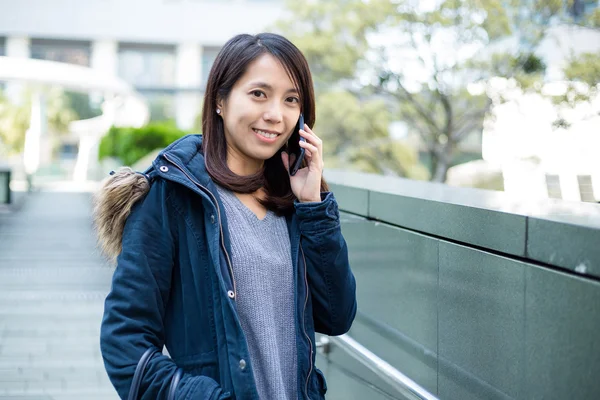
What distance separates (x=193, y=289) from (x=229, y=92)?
54cm

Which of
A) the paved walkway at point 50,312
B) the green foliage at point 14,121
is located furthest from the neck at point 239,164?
the green foliage at point 14,121

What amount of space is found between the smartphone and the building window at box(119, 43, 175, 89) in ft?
144

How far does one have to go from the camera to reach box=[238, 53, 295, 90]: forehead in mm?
2084

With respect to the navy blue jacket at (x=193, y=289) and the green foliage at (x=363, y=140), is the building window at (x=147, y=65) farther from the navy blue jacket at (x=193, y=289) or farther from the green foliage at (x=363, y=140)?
the navy blue jacket at (x=193, y=289)

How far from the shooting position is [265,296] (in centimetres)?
207

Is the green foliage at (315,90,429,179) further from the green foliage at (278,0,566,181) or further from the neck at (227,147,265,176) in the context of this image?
the neck at (227,147,265,176)

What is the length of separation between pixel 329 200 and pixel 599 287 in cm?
72

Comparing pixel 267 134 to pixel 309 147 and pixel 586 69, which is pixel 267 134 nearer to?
pixel 309 147

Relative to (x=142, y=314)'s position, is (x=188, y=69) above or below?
above

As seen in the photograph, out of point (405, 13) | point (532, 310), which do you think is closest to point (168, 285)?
point (532, 310)

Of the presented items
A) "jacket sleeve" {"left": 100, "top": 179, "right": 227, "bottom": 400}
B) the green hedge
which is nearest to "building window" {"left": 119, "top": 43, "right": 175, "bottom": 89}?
the green hedge

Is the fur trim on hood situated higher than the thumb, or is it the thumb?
the thumb

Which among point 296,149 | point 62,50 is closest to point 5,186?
point 296,149

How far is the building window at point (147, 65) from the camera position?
45094 mm
